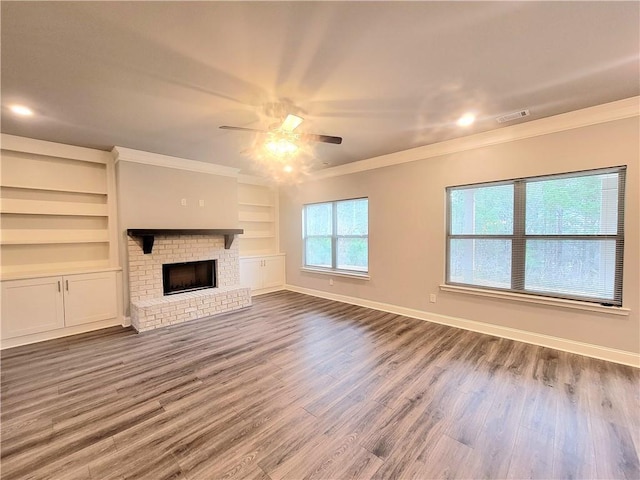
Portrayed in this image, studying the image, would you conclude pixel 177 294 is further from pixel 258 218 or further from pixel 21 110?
pixel 21 110

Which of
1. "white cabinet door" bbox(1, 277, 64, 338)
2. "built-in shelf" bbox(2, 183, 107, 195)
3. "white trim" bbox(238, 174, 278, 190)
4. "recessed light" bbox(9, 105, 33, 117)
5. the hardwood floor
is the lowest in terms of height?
the hardwood floor

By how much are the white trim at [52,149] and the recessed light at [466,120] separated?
16.5 ft

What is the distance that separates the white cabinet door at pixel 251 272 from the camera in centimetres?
570

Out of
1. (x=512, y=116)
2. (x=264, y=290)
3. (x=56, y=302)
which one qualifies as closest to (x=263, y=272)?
(x=264, y=290)

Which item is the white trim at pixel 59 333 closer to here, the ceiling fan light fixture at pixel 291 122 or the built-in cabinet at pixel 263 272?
the built-in cabinet at pixel 263 272

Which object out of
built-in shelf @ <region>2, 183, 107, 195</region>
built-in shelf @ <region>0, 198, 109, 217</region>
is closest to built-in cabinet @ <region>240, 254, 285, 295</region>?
built-in shelf @ <region>0, 198, 109, 217</region>

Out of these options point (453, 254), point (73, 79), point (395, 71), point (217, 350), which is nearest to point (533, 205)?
point (453, 254)

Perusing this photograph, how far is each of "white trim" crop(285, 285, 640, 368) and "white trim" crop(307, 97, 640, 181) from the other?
241cm

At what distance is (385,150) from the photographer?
4.31m

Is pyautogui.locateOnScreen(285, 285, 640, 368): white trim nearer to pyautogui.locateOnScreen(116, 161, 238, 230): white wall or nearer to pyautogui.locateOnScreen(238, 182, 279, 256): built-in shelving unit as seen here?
pyautogui.locateOnScreen(238, 182, 279, 256): built-in shelving unit

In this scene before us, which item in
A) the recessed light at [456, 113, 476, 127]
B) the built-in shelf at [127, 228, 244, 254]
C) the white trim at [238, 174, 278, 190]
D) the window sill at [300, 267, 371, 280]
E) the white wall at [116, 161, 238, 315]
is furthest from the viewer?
the white trim at [238, 174, 278, 190]

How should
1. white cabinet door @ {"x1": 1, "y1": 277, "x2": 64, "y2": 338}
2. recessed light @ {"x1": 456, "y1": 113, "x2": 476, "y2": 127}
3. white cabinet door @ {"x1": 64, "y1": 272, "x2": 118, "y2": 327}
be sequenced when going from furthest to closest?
1. white cabinet door @ {"x1": 64, "y1": 272, "x2": 118, "y2": 327}
2. white cabinet door @ {"x1": 1, "y1": 277, "x2": 64, "y2": 338}
3. recessed light @ {"x1": 456, "y1": 113, "x2": 476, "y2": 127}

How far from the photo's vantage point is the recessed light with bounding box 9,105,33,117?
2.74 metres

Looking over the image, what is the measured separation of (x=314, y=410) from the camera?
213 cm
